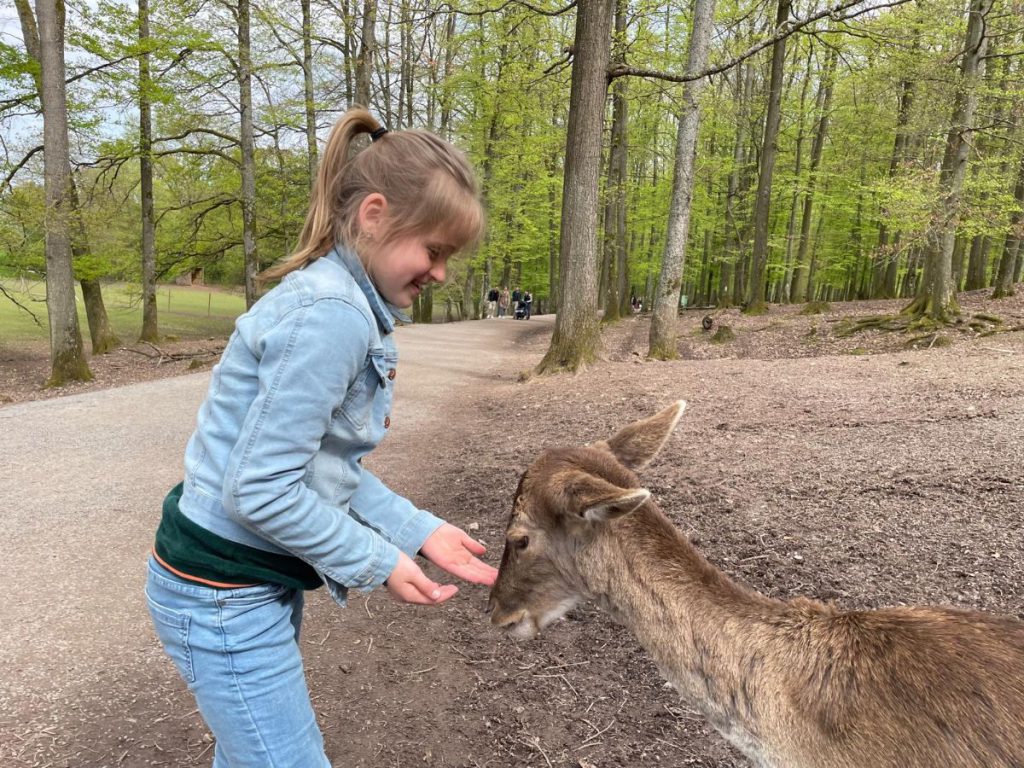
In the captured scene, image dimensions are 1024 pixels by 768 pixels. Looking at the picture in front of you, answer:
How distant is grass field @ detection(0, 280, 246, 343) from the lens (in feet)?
77.6

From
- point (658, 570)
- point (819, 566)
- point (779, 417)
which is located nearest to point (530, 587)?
point (658, 570)

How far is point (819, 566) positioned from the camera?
4418 mm

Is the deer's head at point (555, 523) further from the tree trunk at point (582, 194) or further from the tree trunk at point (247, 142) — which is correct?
the tree trunk at point (247, 142)

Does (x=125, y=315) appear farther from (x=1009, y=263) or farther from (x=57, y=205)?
(x=1009, y=263)

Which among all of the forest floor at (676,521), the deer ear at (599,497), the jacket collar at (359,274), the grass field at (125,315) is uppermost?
the jacket collar at (359,274)

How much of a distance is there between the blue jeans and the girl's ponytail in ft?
3.17

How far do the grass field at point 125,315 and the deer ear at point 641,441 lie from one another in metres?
19.0

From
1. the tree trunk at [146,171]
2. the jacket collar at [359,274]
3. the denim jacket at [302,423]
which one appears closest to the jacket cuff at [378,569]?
the denim jacket at [302,423]

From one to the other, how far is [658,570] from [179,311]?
1748 inches

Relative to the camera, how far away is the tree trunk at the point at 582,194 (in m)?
10.6

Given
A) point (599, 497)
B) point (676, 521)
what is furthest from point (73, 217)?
point (599, 497)

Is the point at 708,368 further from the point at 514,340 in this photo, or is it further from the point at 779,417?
the point at 514,340

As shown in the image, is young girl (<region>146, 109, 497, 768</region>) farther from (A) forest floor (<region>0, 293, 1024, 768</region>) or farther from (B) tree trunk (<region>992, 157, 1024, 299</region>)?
(B) tree trunk (<region>992, 157, 1024, 299</region>)

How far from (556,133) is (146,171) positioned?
1537 centimetres
